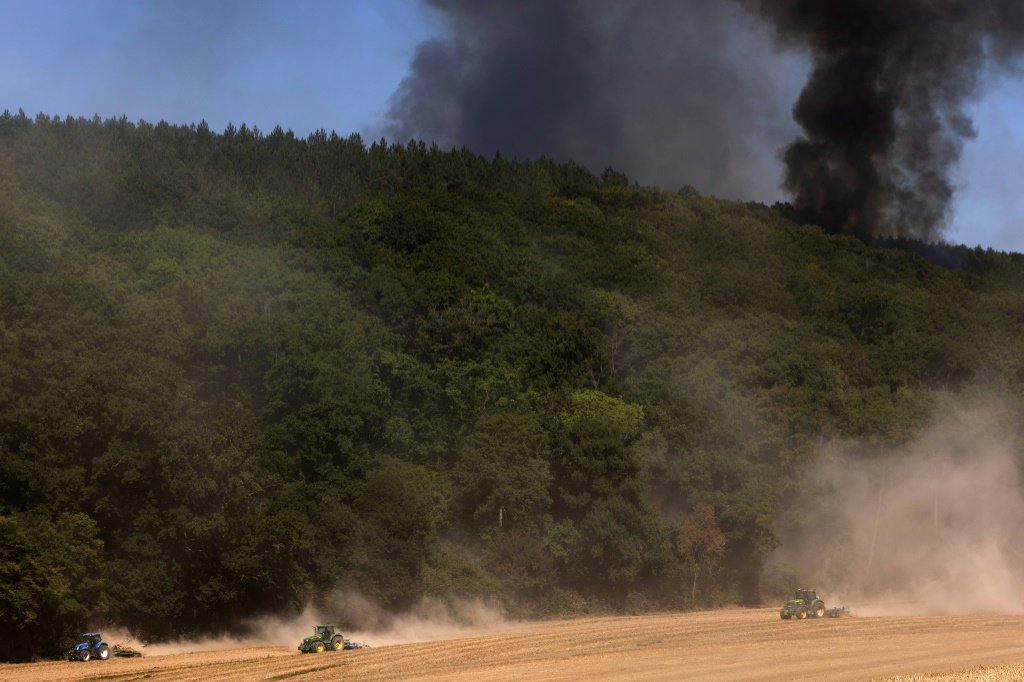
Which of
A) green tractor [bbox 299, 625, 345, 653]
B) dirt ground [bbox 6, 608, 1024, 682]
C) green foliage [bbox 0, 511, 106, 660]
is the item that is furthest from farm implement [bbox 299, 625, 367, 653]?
green foliage [bbox 0, 511, 106, 660]

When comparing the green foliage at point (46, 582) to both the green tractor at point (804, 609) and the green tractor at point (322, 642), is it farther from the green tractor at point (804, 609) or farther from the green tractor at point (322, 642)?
the green tractor at point (804, 609)

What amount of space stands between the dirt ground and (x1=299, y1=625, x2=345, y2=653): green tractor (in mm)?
1169

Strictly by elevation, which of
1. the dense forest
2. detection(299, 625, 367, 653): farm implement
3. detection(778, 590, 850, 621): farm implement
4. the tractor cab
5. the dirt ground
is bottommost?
the dirt ground

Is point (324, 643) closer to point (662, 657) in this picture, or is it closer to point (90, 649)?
point (90, 649)

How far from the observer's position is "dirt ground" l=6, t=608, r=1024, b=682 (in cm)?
4900

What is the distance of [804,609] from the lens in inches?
2879

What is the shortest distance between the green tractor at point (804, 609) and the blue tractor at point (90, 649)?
3538 centimetres

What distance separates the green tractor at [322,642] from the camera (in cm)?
6091

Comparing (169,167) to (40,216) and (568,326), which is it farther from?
(568,326)

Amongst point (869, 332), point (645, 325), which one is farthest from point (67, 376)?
point (869, 332)

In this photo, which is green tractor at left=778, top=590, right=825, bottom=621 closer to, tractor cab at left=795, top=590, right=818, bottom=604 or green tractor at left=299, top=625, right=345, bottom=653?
tractor cab at left=795, top=590, right=818, bottom=604

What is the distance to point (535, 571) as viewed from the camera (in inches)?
3479

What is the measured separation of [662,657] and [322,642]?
1626cm

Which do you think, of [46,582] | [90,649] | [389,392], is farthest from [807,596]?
[389,392]
